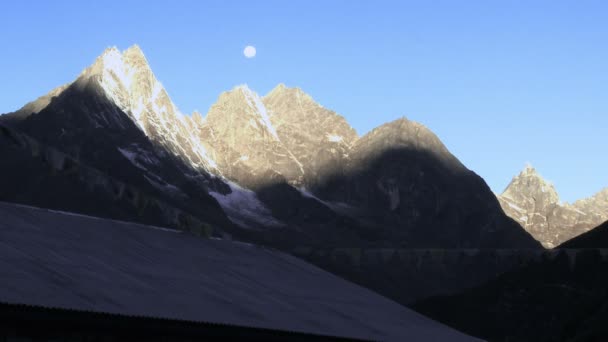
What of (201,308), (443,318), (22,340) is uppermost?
(443,318)

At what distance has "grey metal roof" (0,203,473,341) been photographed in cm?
2122

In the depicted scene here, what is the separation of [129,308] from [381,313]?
14.2 m

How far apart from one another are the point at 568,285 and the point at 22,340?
5061 inches

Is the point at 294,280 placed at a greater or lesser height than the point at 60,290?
greater

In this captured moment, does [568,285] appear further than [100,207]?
No

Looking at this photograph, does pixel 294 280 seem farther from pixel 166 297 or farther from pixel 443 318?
pixel 443 318

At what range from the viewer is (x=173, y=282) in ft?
85.4

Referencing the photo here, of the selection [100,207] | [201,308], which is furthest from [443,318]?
[201,308]

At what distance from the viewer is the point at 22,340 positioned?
18.8m

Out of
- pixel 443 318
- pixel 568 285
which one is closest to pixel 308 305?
pixel 568 285

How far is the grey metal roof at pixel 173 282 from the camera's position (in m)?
21.2

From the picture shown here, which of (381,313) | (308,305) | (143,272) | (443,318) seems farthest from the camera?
(443,318)

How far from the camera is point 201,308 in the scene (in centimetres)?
2394

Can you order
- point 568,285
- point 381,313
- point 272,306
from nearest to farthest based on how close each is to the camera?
point 272,306 < point 381,313 < point 568,285
